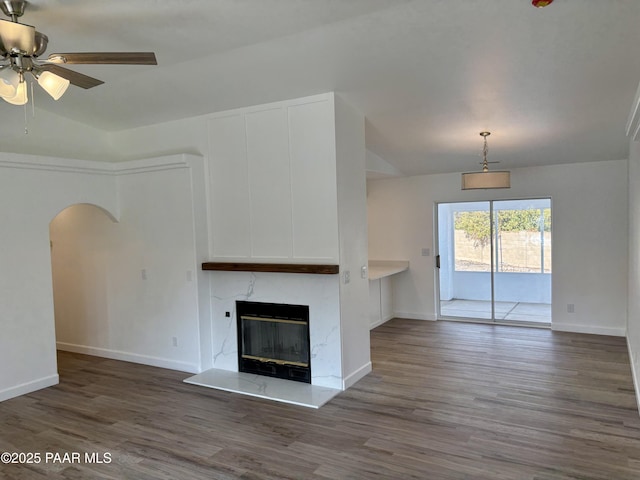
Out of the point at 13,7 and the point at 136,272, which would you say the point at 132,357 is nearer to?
the point at 136,272

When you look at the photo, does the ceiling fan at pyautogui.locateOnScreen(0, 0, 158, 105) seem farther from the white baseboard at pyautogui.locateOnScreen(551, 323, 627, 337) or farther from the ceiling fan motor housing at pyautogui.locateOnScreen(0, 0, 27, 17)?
the white baseboard at pyautogui.locateOnScreen(551, 323, 627, 337)

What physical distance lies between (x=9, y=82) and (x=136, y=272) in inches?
125

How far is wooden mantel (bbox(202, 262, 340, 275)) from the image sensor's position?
430cm

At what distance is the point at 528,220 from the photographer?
679cm

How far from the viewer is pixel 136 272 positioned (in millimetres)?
5480

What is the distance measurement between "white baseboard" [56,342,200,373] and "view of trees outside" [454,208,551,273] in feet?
14.7

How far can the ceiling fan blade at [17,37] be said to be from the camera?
2.40m

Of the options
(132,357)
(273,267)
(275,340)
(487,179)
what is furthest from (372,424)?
(132,357)

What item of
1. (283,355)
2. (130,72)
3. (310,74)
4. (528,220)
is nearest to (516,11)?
(310,74)

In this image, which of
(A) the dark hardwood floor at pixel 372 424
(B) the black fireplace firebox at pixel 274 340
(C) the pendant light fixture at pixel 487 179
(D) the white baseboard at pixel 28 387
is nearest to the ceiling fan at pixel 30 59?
(A) the dark hardwood floor at pixel 372 424

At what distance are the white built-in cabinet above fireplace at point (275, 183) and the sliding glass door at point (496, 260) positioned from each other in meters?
3.55

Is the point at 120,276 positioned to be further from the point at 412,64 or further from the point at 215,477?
the point at 412,64

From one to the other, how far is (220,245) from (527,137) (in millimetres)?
3770

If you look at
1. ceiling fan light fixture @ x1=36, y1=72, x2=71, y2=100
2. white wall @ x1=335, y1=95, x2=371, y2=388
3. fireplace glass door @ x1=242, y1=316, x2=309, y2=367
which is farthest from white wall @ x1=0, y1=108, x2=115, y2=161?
white wall @ x1=335, y1=95, x2=371, y2=388
